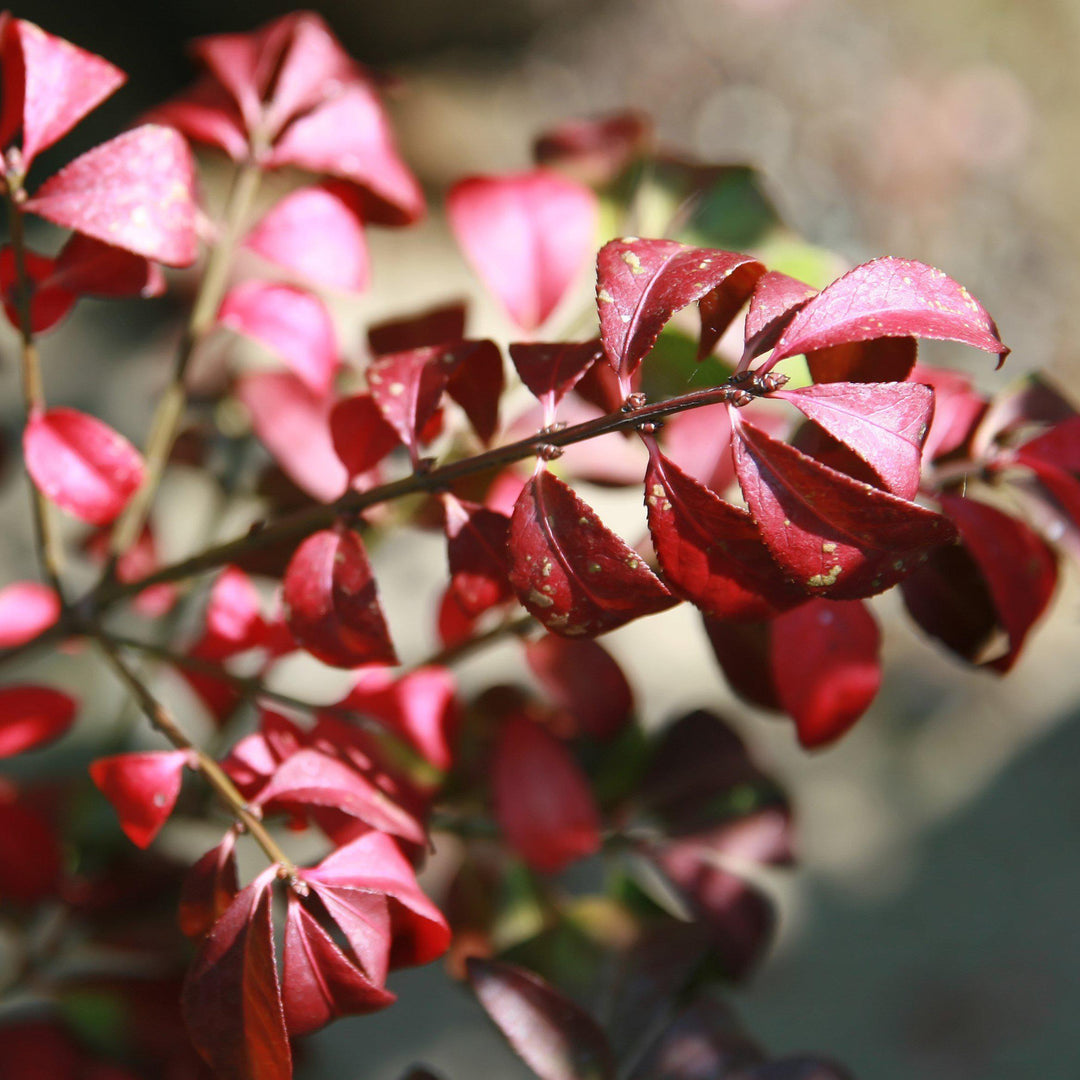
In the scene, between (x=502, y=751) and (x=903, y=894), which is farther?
(x=903, y=894)

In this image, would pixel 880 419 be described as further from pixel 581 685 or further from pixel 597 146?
pixel 597 146

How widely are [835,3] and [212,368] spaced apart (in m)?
1.67

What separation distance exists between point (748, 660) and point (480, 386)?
224mm

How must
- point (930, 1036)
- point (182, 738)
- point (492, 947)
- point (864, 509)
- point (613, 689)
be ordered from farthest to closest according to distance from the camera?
point (930, 1036)
point (492, 947)
point (613, 689)
point (182, 738)
point (864, 509)

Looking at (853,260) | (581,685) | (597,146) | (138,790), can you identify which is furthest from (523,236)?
(853,260)

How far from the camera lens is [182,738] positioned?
1.74ft

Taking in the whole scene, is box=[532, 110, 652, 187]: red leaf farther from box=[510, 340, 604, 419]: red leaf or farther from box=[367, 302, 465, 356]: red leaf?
box=[510, 340, 604, 419]: red leaf

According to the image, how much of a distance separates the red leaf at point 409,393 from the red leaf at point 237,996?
0.73ft

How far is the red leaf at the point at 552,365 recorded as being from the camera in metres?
0.44

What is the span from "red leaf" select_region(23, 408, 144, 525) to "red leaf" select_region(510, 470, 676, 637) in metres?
0.30

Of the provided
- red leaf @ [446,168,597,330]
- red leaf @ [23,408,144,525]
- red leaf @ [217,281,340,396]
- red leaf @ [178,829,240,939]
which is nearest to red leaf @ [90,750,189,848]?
red leaf @ [178,829,240,939]

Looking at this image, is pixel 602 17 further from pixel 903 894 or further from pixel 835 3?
pixel 903 894

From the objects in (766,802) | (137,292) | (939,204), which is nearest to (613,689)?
(766,802)

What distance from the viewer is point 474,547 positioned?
48 cm
